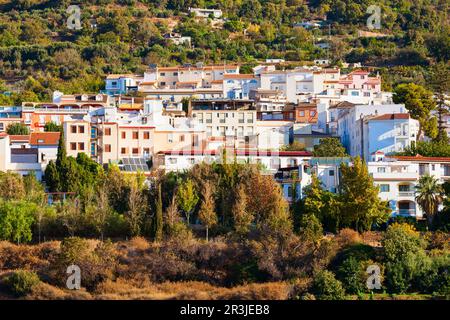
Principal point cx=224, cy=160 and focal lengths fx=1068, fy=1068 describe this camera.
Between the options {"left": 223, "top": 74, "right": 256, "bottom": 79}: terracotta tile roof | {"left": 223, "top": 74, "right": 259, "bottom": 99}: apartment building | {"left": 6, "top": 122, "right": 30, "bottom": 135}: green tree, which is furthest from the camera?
{"left": 223, "top": 74, "right": 256, "bottom": 79}: terracotta tile roof

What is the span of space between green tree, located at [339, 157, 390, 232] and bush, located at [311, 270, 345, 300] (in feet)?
15.6

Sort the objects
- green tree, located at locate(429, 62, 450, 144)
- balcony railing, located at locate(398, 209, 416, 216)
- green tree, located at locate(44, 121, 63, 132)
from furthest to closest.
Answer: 1. green tree, located at locate(429, 62, 450, 144)
2. green tree, located at locate(44, 121, 63, 132)
3. balcony railing, located at locate(398, 209, 416, 216)

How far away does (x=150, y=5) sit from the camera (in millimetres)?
126938

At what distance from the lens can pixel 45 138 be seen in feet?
205

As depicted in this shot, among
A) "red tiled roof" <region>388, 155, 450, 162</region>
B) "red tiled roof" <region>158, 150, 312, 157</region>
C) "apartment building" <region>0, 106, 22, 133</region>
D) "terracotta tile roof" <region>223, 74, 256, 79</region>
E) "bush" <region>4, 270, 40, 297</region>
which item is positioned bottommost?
"bush" <region>4, 270, 40, 297</region>

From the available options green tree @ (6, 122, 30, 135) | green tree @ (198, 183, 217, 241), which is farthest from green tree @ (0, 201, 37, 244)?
green tree @ (6, 122, 30, 135)

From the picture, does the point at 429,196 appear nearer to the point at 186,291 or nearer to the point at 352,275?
the point at 352,275

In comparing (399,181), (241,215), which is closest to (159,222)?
(241,215)

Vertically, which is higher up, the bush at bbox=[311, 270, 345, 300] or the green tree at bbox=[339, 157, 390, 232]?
the green tree at bbox=[339, 157, 390, 232]

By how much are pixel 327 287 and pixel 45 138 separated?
22.4 m

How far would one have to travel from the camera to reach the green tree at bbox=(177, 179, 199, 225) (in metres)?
52.8

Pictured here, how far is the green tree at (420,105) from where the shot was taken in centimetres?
6900

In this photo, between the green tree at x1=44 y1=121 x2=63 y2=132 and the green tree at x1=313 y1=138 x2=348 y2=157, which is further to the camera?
the green tree at x1=44 y1=121 x2=63 y2=132

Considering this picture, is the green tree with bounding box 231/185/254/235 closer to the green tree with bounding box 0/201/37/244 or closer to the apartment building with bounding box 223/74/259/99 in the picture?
the green tree with bounding box 0/201/37/244
